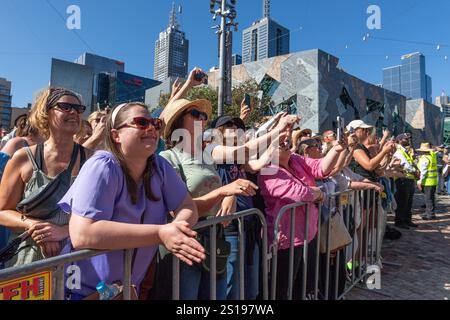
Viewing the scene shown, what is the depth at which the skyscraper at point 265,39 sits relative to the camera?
3272cm

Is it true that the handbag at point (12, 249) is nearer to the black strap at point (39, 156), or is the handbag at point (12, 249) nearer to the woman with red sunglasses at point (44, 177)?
the woman with red sunglasses at point (44, 177)

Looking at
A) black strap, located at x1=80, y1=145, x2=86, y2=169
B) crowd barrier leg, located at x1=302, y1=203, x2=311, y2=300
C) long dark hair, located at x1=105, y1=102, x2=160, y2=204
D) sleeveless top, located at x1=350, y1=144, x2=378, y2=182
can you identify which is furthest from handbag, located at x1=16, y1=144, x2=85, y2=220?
sleeveless top, located at x1=350, y1=144, x2=378, y2=182

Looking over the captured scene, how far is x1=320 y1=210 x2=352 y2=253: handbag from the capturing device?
3.27m

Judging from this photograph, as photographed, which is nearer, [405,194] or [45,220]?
[45,220]

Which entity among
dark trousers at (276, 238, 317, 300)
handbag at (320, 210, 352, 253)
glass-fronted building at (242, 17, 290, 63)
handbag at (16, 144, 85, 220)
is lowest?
dark trousers at (276, 238, 317, 300)

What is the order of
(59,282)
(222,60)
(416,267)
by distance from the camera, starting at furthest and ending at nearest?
(222,60), (416,267), (59,282)

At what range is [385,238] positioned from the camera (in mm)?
6320

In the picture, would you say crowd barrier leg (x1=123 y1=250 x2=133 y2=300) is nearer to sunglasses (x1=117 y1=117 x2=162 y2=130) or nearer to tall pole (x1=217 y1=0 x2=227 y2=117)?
sunglasses (x1=117 y1=117 x2=162 y2=130)

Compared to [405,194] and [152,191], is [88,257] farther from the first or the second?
[405,194]

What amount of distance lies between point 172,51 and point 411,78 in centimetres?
6843

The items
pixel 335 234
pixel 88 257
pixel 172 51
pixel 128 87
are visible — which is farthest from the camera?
pixel 128 87

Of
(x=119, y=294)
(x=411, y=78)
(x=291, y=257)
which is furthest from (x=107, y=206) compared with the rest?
(x=411, y=78)

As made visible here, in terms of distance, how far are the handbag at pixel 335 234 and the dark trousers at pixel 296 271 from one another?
7.4 inches

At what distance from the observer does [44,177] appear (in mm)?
2057
